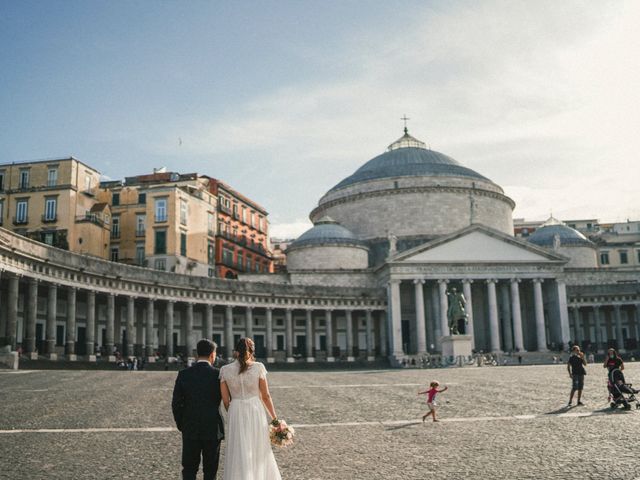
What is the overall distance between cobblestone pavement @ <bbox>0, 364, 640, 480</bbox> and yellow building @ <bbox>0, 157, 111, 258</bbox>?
36.6 meters

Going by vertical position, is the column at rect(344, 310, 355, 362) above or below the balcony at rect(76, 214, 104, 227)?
below

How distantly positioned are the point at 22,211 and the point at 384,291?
35072mm

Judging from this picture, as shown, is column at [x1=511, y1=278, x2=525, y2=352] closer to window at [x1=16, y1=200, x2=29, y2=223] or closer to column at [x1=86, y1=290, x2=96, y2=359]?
column at [x1=86, y1=290, x2=96, y2=359]

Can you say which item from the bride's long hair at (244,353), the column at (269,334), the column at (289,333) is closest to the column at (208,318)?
the column at (269,334)

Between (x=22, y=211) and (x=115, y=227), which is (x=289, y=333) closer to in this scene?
(x=115, y=227)

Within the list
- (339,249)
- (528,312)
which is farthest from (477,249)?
(339,249)

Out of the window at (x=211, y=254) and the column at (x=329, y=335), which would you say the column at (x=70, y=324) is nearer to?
the window at (x=211, y=254)

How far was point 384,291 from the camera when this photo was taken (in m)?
69.0

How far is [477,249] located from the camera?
67062 mm

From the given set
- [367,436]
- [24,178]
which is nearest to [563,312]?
A: [24,178]

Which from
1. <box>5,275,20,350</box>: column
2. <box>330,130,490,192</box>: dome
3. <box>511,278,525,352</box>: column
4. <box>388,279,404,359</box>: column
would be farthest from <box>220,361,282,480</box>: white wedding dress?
<box>330,130,490,192</box>: dome

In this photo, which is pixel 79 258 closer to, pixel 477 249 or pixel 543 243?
pixel 477 249

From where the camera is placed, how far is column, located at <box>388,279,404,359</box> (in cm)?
6444

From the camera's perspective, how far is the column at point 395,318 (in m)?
64.4
